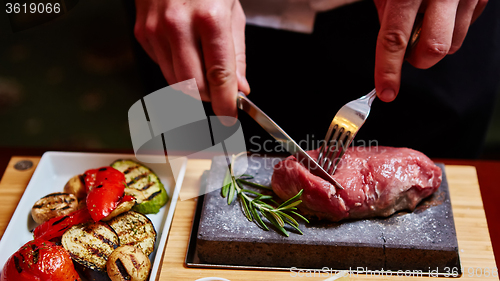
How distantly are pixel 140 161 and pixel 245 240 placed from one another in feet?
2.52

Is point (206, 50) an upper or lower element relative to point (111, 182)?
upper

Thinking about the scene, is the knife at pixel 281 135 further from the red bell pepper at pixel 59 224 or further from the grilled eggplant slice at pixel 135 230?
the red bell pepper at pixel 59 224

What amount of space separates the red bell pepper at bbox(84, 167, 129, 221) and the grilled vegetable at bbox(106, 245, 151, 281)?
0.19 m

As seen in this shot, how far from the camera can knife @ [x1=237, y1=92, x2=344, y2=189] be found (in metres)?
1.61

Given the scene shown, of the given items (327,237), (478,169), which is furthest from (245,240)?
(478,169)

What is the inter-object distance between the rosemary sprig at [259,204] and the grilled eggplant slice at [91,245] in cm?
49

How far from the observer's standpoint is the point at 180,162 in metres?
2.04

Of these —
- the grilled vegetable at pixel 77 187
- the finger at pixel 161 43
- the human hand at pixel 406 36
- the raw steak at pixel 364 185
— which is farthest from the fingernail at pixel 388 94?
the grilled vegetable at pixel 77 187

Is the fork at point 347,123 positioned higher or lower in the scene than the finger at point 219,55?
lower

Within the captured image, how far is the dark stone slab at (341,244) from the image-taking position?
157cm

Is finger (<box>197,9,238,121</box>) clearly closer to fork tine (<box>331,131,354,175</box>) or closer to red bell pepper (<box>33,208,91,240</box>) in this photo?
fork tine (<box>331,131,354,175</box>)

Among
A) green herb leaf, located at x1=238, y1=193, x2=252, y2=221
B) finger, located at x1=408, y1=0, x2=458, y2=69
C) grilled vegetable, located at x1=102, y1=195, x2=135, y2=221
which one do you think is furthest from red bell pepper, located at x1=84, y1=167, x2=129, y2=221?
finger, located at x1=408, y1=0, x2=458, y2=69

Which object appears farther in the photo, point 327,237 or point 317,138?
point 317,138

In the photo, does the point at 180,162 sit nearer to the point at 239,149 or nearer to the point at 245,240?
the point at 239,149
